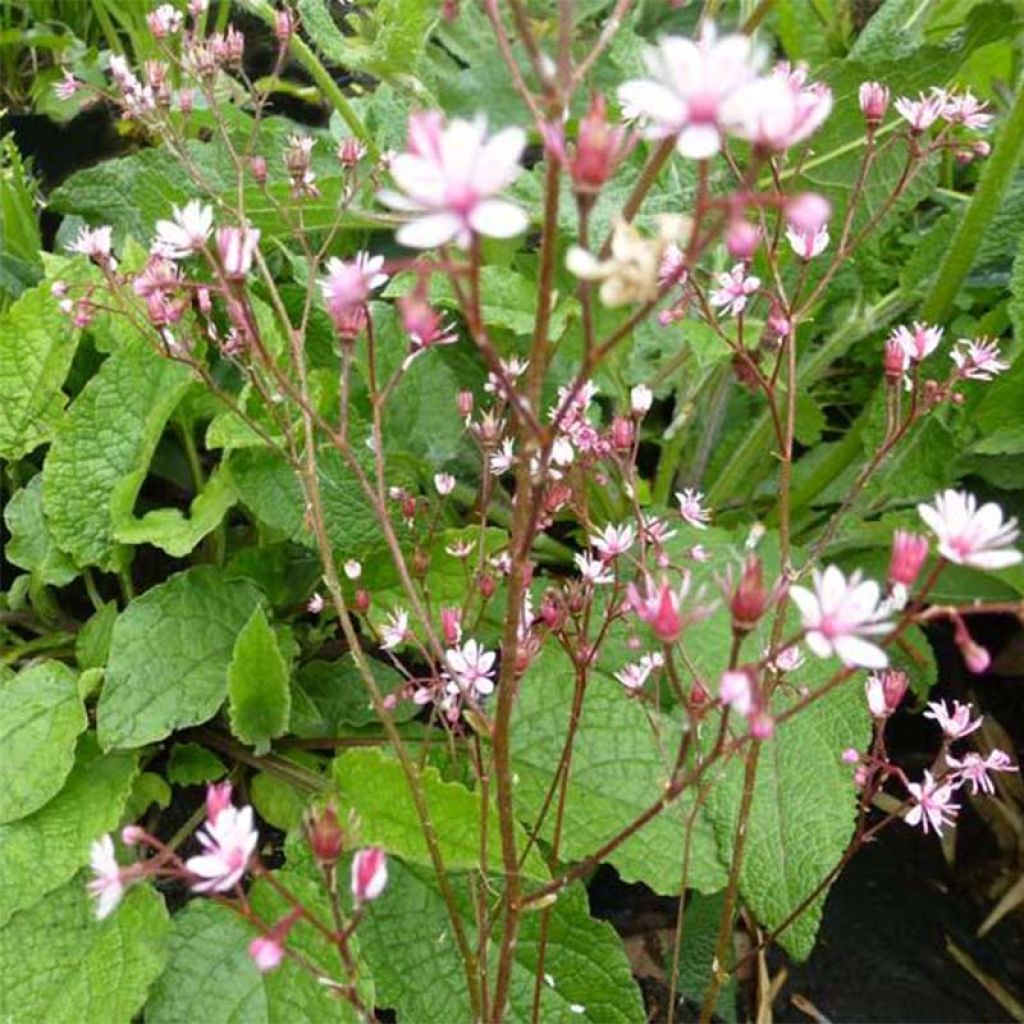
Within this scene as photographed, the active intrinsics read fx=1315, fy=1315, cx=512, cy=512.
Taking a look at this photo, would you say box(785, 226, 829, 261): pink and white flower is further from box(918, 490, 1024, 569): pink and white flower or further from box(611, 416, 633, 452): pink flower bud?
box(918, 490, 1024, 569): pink and white flower

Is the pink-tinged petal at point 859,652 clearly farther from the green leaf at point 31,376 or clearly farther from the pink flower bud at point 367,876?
the green leaf at point 31,376

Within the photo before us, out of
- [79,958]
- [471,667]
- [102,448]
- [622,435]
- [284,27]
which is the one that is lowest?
[79,958]

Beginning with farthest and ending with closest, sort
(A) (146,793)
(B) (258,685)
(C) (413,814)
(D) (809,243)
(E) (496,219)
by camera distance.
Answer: (A) (146,793) → (B) (258,685) → (C) (413,814) → (D) (809,243) → (E) (496,219)

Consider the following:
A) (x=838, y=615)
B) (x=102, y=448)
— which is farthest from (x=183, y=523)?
(x=838, y=615)

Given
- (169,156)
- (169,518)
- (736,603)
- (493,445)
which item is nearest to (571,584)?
(493,445)

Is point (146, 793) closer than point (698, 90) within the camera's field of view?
No

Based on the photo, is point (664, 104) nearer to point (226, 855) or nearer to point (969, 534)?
point (969, 534)

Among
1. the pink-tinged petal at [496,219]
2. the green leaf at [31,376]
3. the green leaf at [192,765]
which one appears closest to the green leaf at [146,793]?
the green leaf at [192,765]

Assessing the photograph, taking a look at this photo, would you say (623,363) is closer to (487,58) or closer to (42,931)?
(487,58)
